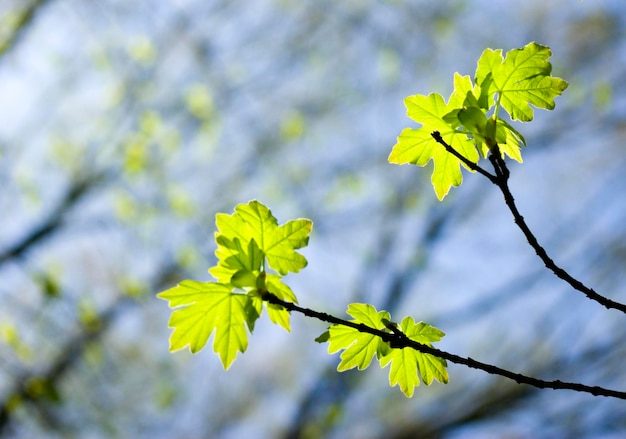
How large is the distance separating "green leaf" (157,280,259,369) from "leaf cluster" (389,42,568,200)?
1.66 feet

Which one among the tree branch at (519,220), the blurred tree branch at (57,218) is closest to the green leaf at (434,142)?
the tree branch at (519,220)

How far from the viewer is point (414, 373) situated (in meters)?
1.23

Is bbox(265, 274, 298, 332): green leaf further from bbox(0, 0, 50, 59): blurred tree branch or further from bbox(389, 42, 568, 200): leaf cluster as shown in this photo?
bbox(0, 0, 50, 59): blurred tree branch

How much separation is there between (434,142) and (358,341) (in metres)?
0.50

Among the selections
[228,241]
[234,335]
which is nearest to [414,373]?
[234,335]

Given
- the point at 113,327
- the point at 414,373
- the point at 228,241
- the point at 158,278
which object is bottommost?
the point at 414,373

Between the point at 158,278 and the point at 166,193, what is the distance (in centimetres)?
102

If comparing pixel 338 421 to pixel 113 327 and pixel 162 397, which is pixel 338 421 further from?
pixel 113 327

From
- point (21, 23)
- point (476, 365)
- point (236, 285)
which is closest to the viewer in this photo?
point (476, 365)

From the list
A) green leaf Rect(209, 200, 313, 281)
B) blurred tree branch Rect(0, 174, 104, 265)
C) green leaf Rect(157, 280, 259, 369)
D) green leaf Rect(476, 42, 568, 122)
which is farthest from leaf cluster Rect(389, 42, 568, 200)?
blurred tree branch Rect(0, 174, 104, 265)

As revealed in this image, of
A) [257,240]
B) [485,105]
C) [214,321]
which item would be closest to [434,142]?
[485,105]

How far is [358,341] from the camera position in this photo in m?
1.18

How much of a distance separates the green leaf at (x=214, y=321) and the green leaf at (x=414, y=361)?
33cm

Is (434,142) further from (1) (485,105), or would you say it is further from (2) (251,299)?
(2) (251,299)
